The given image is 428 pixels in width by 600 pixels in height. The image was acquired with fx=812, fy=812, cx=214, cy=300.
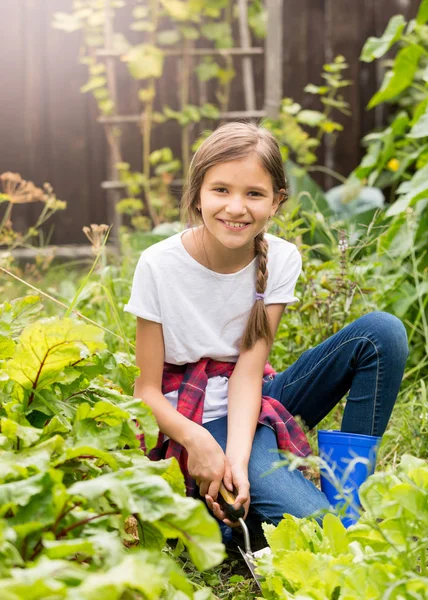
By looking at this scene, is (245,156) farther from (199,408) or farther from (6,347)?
(6,347)

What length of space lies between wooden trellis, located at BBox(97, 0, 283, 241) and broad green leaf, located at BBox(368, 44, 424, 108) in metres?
1.14

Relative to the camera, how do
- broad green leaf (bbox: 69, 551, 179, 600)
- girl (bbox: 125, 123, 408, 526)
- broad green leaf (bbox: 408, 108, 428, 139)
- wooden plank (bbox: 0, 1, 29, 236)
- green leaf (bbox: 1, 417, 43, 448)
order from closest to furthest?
broad green leaf (bbox: 69, 551, 179, 600)
green leaf (bbox: 1, 417, 43, 448)
girl (bbox: 125, 123, 408, 526)
broad green leaf (bbox: 408, 108, 428, 139)
wooden plank (bbox: 0, 1, 29, 236)

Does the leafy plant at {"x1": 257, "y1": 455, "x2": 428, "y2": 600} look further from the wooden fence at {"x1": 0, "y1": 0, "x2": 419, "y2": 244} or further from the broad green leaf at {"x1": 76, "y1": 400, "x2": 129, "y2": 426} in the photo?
the wooden fence at {"x1": 0, "y1": 0, "x2": 419, "y2": 244}

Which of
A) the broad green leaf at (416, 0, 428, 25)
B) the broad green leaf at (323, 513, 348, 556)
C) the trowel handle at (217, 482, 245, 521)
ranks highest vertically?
the broad green leaf at (416, 0, 428, 25)

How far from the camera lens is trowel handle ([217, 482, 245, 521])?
163 cm

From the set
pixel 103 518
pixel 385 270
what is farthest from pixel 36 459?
pixel 385 270

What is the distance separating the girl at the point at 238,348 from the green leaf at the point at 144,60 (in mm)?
2482

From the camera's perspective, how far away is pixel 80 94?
181 inches

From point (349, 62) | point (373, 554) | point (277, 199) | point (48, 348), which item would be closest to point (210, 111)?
point (349, 62)

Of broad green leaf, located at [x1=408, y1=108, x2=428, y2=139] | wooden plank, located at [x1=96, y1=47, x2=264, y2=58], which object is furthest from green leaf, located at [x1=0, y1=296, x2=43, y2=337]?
wooden plank, located at [x1=96, y1=47, x2=264, y2=58]

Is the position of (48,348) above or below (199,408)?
above

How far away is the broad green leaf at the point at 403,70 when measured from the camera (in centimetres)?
297

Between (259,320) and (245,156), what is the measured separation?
0.38m

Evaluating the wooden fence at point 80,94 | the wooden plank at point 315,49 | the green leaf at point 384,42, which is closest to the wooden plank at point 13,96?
the wooden fence at point 80,94
